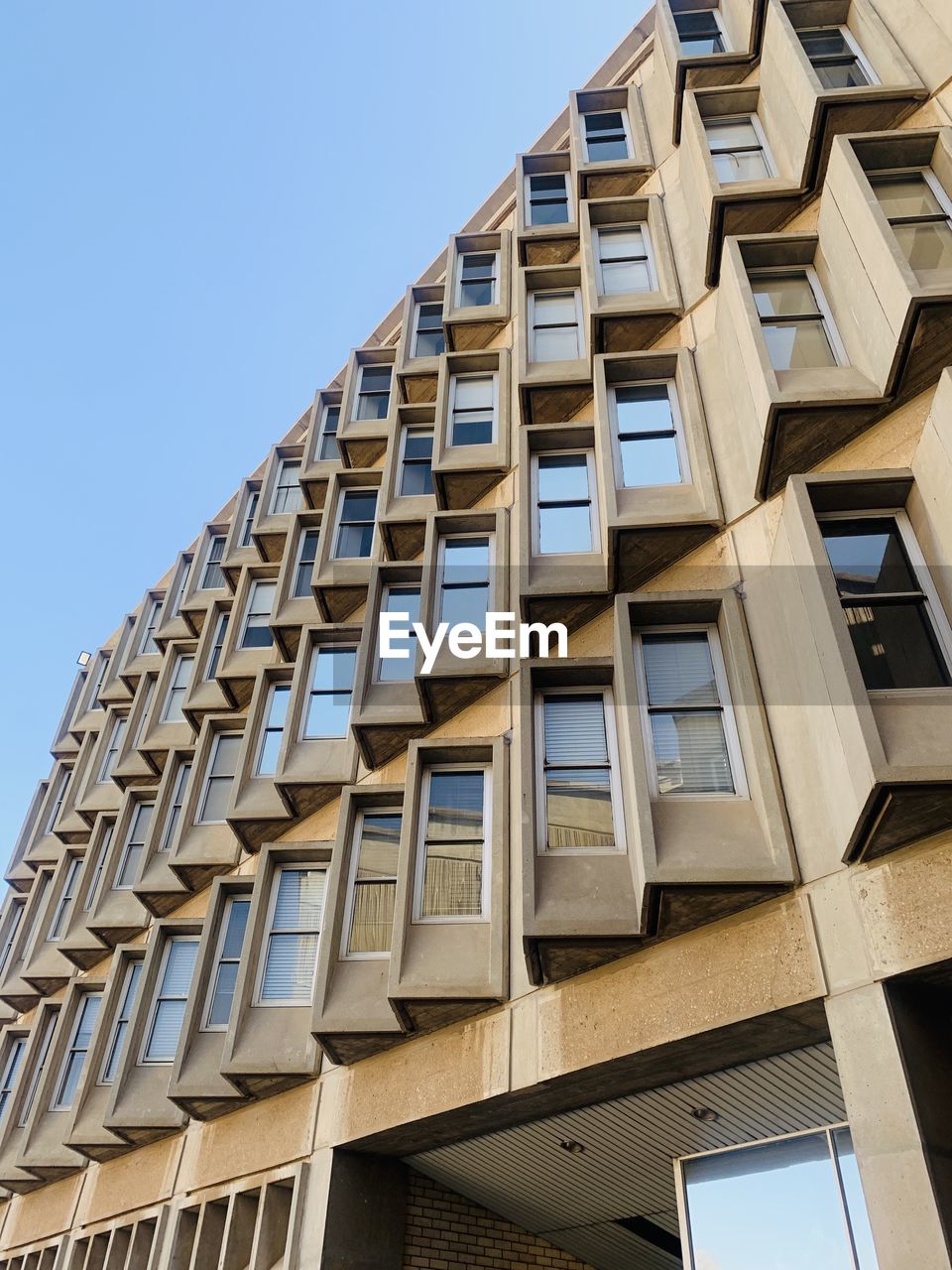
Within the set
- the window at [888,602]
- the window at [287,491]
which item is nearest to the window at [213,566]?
the window at [287,491]

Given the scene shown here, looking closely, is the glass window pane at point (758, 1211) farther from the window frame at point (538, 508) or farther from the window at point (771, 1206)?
the window frame at point (538, 508)

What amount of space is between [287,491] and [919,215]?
15661 millimetres

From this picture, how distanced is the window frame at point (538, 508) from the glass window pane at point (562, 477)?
44mm

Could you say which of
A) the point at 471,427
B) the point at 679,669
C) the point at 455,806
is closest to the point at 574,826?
the point at 679,669

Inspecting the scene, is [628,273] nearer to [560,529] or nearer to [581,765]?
[560,529]

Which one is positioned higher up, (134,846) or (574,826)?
(134,846)

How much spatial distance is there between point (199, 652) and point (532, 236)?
10.7 meters

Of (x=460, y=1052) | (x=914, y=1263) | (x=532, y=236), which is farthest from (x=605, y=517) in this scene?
(x=532, y=236)

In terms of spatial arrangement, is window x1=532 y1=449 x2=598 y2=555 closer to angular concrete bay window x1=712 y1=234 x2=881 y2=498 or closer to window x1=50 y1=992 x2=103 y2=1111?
angular concrete bay window x1=712 y1=234 x2=881 y2=498

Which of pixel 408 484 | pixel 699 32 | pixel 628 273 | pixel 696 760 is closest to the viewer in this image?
pixel 696 760

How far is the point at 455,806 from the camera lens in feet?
37.6

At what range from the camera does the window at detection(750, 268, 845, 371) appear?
10.0 m

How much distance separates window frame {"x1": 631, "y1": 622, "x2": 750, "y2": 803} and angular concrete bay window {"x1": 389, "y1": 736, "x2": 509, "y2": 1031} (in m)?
2.30

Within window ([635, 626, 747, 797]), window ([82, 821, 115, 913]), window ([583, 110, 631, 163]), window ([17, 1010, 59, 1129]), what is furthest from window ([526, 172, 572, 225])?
window ([17, 1010, 59, 1129])
